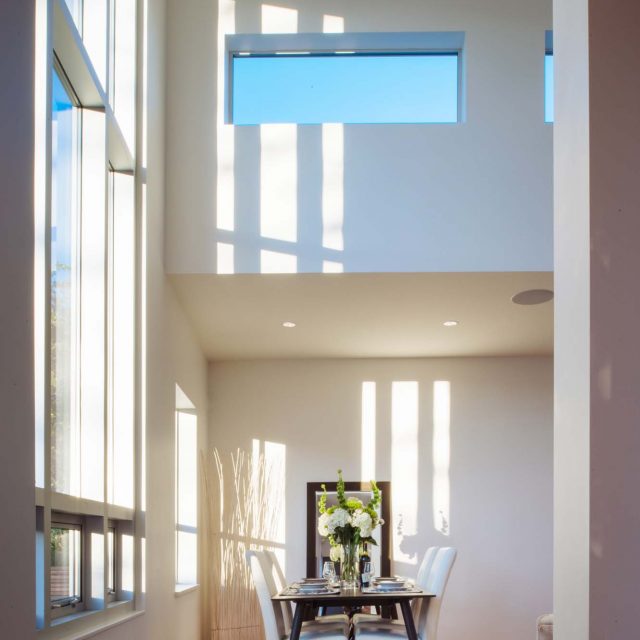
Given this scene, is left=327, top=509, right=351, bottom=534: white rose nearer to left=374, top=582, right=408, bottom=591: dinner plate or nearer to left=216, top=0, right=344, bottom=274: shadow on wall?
left=374, top=582, right=408, bottom=591: dinner plate

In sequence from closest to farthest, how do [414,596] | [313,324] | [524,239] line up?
[414,596] < [524,239] < [313,324]

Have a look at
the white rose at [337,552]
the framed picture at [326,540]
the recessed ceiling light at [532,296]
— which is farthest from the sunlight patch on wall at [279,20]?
the framed picture at [326,540]

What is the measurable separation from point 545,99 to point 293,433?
3665 mm

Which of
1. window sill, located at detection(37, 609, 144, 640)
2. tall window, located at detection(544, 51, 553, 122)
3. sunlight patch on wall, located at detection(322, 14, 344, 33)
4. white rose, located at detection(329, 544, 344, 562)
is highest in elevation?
sunlight patch on wall, located at detection(322, 14, 344, 33)

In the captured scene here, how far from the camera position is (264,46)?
20.8 feet

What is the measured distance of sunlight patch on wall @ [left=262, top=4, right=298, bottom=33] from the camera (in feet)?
20.7

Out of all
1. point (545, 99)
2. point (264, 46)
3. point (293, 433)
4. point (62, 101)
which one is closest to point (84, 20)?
point (62, 101)

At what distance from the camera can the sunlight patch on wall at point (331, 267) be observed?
5910 mm

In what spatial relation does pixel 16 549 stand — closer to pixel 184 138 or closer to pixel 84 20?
pixel 84 20

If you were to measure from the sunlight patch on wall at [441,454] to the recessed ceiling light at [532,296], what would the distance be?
1937 millimetres

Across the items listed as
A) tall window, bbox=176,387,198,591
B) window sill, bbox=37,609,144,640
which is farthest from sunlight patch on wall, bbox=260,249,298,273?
window sill, bbox=37,609,144,640

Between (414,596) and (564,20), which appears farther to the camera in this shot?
(414,596)

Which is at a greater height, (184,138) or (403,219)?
(184,138)

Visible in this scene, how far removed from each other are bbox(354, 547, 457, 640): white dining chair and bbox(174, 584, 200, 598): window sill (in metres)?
1.24
